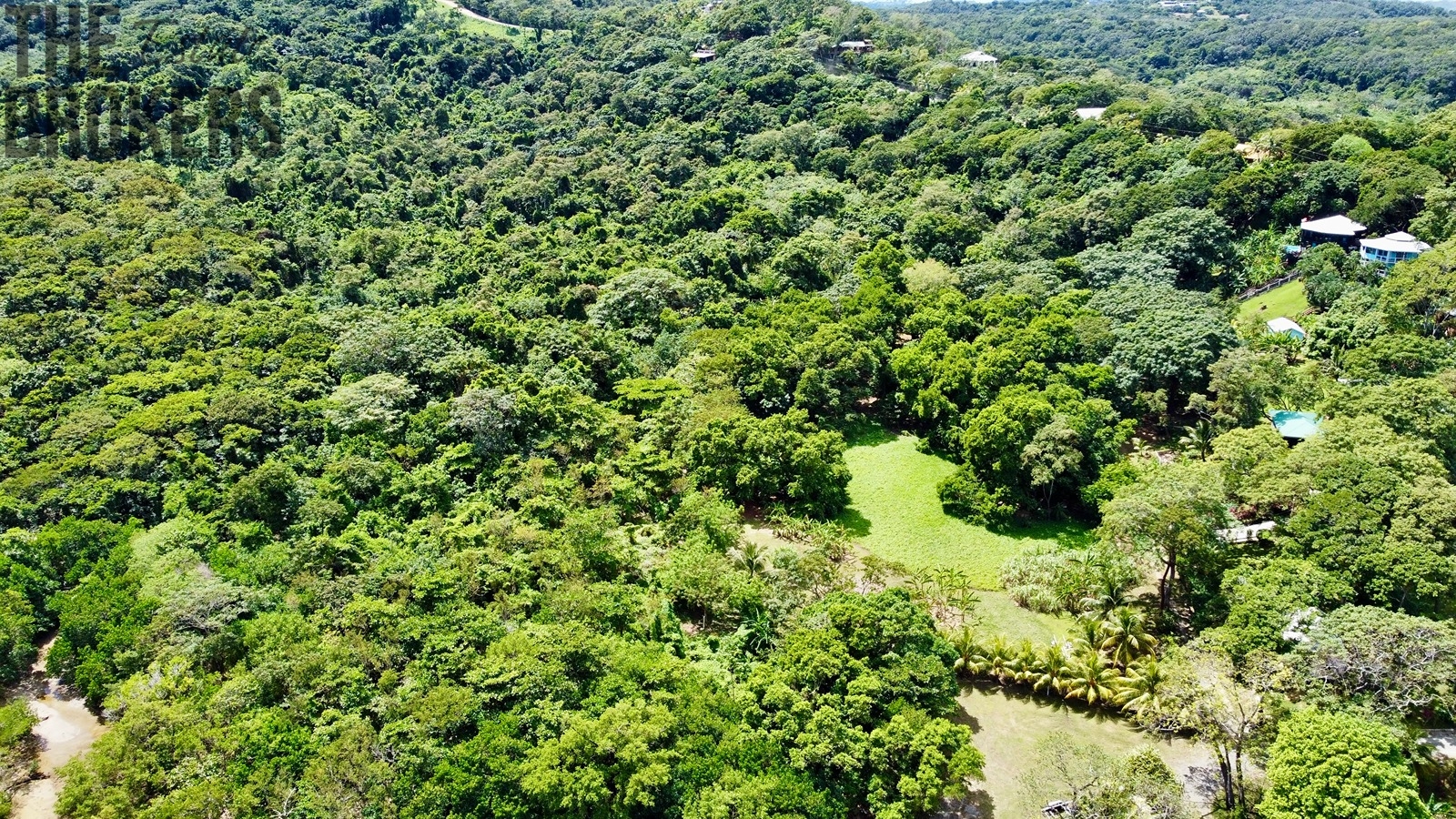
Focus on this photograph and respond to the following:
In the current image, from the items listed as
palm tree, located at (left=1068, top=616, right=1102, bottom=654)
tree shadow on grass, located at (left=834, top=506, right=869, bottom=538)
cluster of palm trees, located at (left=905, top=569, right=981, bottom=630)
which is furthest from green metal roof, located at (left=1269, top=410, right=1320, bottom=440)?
tree shadow on grass, located at (left=834, top=506, right=869, bottom=538)

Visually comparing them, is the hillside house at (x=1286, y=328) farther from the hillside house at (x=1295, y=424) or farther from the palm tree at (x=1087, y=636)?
the palm tree at (x=1087, y=636)

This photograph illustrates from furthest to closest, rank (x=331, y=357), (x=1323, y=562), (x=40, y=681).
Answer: (x=331, y=357) → (x=40, y=681) → (x=1323, y=562)

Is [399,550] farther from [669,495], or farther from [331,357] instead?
[331,357]

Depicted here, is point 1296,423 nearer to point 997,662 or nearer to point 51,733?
point 997,662

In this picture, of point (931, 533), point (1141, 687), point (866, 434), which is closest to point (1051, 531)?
point (931, 533)

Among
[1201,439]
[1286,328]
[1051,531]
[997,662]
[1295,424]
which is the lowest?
[997,662]

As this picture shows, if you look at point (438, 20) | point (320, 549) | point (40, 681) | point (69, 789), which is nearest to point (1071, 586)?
point (320, 549)

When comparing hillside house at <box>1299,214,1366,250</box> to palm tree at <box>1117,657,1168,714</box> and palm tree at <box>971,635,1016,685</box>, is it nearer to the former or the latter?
palm tree at <box>1117,657,1168,714</box>

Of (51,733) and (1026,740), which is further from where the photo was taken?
(51,733)
